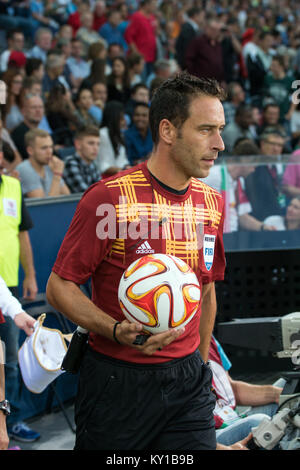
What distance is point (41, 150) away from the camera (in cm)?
777

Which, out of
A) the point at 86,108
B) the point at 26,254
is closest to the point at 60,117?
the point at 86,108

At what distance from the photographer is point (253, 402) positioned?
17.4ft

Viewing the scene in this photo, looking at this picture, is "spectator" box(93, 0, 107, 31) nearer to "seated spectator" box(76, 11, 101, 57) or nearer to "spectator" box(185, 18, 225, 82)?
"seated spectator" box(76, 11, 101, 57)

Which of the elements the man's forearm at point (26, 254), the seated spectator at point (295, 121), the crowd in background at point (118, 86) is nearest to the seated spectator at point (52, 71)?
the crowd in background at point (118, 86)

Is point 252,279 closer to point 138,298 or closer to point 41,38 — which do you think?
point 138,298

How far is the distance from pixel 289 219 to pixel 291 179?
1.40 ft

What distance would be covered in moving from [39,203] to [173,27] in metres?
12.4

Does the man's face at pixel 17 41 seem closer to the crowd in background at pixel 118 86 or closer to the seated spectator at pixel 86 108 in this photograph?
the crowd in background at pixel 118 86

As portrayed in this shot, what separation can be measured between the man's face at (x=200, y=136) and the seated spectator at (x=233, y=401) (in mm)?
1970

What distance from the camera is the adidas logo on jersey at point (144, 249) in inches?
126

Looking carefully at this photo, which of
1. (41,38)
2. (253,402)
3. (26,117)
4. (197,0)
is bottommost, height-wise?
(253,402)

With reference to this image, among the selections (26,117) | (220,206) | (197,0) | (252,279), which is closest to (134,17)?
(197,0)

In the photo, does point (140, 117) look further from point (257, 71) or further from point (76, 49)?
point (257, 71)

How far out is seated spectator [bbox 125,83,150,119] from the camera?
39.4 ft
